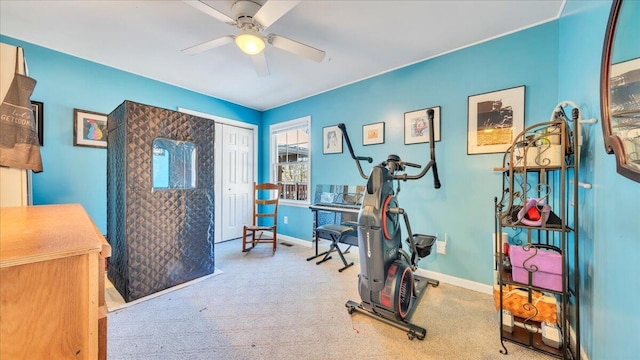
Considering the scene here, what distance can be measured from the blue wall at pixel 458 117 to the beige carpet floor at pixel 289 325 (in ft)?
1.74

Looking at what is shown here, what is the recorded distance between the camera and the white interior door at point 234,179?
13.8ft

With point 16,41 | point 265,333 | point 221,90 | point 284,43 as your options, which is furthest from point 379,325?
point 16,41

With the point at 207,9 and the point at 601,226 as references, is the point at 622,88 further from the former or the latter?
the point at 207,9

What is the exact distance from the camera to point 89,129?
283 centimetres

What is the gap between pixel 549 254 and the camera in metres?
1.53

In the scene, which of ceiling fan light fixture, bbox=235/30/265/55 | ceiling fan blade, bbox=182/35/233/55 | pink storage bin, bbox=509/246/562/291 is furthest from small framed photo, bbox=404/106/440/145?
ceiling fan blade, bbox=182/35/233/55

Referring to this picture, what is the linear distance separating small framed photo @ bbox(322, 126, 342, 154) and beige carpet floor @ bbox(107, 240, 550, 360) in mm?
1812

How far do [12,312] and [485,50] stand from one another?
332 centimetres

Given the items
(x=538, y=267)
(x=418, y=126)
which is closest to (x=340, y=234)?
(x=418, y=126)

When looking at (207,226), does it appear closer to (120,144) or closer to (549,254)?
(120,144)

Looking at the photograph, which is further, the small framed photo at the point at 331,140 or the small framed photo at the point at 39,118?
the small framed photo at the point at 331,140

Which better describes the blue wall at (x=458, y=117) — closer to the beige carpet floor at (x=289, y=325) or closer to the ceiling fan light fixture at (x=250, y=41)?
the beige carpet floor at (x=289, y=325)

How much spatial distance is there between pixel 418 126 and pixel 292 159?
228 centimetres

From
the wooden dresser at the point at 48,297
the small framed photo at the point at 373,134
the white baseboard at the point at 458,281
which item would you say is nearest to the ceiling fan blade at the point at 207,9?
the wooden dresser at the point at 48,297
